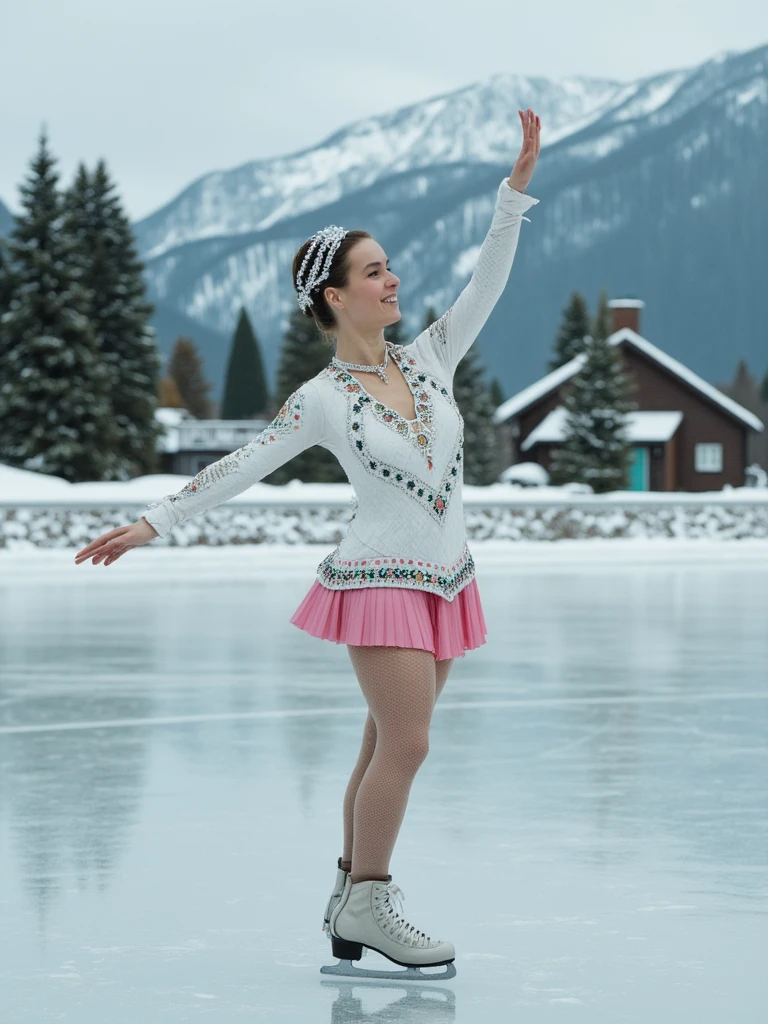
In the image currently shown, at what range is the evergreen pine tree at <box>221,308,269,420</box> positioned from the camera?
117312 millimetres

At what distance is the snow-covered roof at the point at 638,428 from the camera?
62.5 metres

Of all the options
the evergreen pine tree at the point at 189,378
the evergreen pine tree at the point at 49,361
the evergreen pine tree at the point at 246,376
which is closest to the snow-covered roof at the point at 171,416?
the evergreen pine tree at the point at 246,376

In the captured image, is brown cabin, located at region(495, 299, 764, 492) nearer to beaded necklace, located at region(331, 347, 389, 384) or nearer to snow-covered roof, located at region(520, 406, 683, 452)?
snow-covered roof, located at region(520, 406, 683, 452)

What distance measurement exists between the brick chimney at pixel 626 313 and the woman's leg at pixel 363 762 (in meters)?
61.6

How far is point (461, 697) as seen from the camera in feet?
36.4

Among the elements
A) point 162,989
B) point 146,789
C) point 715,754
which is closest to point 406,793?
point 162,989

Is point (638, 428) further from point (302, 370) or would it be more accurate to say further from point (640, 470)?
point (302, 370)

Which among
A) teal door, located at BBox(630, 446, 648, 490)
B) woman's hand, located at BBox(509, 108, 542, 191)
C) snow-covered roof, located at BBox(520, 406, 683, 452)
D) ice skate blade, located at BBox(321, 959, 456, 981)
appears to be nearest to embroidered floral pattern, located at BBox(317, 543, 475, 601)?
ice skate blade, located at BBox(321, 959, 456, 981)

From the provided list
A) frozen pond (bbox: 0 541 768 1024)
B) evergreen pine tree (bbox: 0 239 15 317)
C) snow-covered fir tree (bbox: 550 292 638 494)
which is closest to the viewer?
frozen pond (bbox: 0 541 768 1024)

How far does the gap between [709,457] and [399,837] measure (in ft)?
196

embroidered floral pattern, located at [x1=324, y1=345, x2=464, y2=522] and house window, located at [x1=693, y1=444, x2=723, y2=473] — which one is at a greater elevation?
house window, located at [x1=693, y1=444, x2=723, y2=473]

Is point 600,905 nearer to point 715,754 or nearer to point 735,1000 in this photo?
point 735,1000

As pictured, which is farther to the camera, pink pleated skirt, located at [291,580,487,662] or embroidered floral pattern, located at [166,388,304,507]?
embroidered floral pattern, located at [166,388,304,507]

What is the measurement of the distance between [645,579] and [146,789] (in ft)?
58.1
